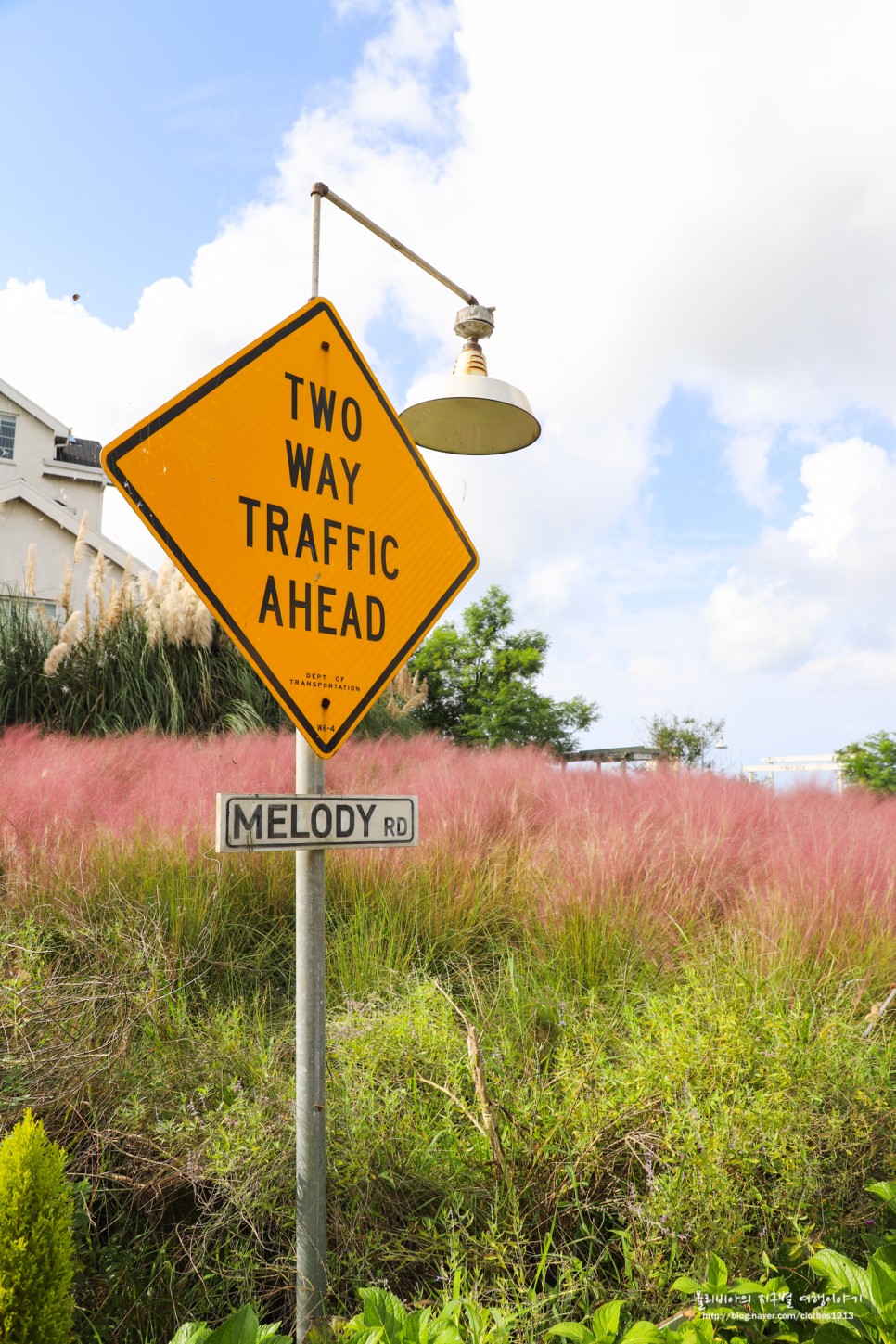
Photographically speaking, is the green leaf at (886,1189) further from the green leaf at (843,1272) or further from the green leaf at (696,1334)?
the green leaf at (696,1334)

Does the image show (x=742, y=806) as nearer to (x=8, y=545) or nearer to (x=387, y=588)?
(x=387, y=588)

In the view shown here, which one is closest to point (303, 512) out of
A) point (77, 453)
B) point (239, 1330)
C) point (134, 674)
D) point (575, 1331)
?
point (239, 1330)

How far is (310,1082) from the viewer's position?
80.0 inches

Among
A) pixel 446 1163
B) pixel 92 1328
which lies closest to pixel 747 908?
pixel 446 1163

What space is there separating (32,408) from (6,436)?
3.34 feet

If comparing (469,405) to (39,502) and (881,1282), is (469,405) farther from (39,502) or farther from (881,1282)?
(39,502)

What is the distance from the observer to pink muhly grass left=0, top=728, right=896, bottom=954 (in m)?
3.86

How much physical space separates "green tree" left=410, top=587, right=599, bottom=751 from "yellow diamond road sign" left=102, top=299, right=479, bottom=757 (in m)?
17.7

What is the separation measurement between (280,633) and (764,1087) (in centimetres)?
193

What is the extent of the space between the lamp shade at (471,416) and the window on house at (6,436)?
22.8 metres

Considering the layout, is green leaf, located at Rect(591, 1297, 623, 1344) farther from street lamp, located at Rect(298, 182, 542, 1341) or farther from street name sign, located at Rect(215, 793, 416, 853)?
street name sign, located at Rect(215, 793, 416, 853)

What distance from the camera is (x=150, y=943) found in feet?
11.6

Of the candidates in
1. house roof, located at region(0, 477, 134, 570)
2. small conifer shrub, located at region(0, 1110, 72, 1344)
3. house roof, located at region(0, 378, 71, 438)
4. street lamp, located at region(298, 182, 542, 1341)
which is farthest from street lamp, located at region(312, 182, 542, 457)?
house roof, located at region(0, 378, 71, 438)

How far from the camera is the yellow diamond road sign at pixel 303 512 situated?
2.00m
